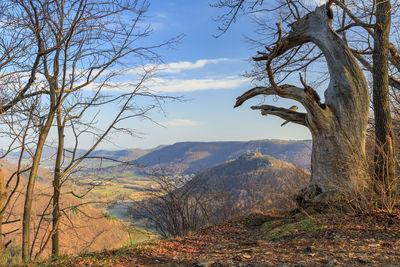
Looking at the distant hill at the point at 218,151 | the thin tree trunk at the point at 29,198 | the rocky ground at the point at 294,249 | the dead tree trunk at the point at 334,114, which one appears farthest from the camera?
the distant hill at the point at 218,151

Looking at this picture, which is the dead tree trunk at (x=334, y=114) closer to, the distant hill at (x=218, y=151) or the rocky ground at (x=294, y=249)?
the rocky ground at (x=294, y=249)

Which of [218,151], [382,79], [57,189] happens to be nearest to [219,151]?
[218,151]

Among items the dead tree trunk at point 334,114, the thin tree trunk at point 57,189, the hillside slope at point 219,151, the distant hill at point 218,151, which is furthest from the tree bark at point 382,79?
the distant hill at point 218,151

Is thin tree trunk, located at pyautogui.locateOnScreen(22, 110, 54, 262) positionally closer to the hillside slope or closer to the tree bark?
the tree bark

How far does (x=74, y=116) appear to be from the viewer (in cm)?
675

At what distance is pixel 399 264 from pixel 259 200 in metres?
12.8

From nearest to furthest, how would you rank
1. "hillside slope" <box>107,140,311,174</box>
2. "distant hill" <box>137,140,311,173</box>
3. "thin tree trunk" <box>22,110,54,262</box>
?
"thin tree trunk" <box>22,110,54,262</box> → "hillside slope" <box>107,140,311,174</box> → "distant hill" <box>137,140,311,173</box>

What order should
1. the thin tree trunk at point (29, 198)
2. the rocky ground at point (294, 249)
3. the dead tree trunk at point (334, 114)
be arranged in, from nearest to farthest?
the rocky ground at point (294, 249) < the thin tree trunk at point (29, 198) < the dead tree trunk at point (334, 114)

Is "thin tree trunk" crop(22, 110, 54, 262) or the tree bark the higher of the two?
the tree bark

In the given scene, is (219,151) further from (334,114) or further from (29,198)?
(29,198)

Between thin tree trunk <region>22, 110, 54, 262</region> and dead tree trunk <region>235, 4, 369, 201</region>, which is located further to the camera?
dead tree trunk <region>235, 4, 369, 201</region>

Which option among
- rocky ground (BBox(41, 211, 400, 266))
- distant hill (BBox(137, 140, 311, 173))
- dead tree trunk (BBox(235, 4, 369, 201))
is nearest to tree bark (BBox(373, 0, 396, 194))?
dead tree trunk (BBox(235, 4, 369, 201))

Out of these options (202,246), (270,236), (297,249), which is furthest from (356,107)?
(202,246)

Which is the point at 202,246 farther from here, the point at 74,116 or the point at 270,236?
the point at 74,116
